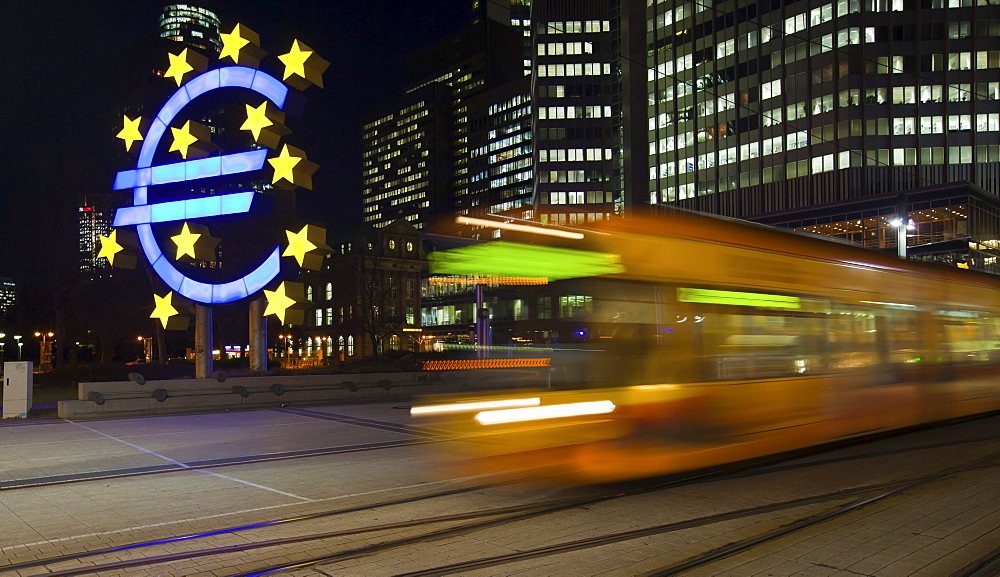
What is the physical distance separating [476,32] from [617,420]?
179m

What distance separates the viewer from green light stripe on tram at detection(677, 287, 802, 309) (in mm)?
8125

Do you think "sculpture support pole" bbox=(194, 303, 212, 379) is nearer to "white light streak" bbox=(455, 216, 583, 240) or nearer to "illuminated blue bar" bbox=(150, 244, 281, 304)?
"illuminated blue bar" bbox=(150, 244, 281, 304)

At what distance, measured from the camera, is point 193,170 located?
75.7 feet

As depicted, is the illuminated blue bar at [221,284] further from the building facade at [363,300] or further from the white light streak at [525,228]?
the building facade at [363,300]

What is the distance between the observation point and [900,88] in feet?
204

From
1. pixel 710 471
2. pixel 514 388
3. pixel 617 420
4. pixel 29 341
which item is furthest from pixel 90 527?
pixel 29 341

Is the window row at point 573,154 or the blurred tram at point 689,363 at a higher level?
the window row at point 573,154

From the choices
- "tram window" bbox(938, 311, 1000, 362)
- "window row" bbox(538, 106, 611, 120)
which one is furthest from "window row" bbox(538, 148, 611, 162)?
"tram window" bbox(938, 311, 1000, 362)

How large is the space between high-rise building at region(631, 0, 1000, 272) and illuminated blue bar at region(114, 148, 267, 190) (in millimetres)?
43010

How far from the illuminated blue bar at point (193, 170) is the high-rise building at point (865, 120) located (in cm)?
4301

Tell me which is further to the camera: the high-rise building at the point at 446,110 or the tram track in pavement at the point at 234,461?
the high-rise building at the point at 446,110

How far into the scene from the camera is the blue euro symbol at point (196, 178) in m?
22.2

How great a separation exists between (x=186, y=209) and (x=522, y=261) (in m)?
17.6

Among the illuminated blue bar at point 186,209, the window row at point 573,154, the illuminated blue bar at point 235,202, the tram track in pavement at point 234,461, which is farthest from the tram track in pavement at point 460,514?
the window row at point 573,154
